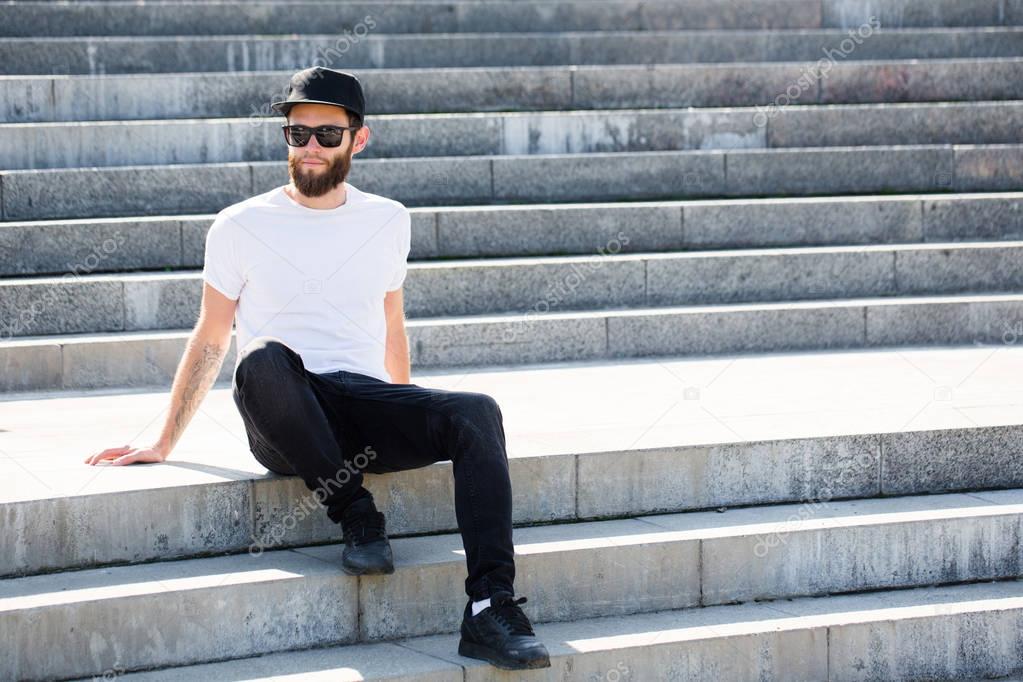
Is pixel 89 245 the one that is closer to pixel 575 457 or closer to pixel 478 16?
pixel 575 457

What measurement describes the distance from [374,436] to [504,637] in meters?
0.78

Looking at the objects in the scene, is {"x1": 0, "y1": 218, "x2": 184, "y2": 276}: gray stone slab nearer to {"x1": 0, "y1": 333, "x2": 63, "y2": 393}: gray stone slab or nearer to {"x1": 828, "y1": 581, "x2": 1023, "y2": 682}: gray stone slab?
{"x1": 0, "y1": 333, "x2": 63, "y2": 393}: gray stone slab

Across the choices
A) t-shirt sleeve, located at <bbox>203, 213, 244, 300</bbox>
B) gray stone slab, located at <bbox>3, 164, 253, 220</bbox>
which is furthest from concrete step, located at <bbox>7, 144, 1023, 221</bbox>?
t-shirt sleeve, located at <bbox>203, 213, 244, 300</bbox>

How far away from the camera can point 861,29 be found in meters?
9.67

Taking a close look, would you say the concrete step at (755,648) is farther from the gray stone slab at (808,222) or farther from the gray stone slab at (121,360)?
the gray stone slab at (808,222)

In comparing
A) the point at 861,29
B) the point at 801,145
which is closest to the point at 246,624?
the point at 801,145

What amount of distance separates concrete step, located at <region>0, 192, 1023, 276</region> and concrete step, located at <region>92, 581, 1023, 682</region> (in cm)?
330

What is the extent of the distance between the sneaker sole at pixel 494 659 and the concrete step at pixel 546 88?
4688mm

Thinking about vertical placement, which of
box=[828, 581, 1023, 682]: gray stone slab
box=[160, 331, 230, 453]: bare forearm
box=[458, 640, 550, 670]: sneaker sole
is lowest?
box=[828, 581, 1023, 682]: gray stone slab

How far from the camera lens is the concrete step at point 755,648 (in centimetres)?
380

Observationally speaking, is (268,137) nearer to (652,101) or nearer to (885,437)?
(652,101)

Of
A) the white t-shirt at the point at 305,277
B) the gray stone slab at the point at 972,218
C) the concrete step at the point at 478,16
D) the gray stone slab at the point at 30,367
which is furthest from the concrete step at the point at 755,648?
the concrete step at the point at 478,16

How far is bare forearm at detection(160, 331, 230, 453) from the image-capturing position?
4.09 m

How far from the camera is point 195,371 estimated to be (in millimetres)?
4094
